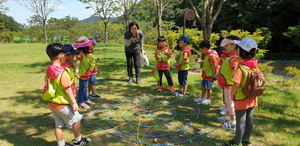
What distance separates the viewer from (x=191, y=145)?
304 cm

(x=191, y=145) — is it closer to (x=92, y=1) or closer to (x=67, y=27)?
(x=92, y=1)

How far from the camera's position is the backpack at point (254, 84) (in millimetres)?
2555

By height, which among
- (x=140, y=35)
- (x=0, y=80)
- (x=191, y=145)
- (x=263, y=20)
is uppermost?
(x=263, y=20)

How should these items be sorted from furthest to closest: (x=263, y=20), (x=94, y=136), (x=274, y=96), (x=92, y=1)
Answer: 1. (x=92, y=1)
2. (x=263, y=20)
3. (x=274, y=96)
4. (x=94, y=136)

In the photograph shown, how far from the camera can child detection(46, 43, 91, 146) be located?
8.25ft

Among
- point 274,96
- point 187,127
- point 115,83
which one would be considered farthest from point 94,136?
point 274,96

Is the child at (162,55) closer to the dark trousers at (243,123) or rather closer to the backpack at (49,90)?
the dark trousers at (243,123)

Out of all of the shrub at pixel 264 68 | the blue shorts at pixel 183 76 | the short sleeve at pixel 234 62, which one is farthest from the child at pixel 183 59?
the shrub at pixel 264 68

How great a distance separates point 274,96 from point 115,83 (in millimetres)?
4643

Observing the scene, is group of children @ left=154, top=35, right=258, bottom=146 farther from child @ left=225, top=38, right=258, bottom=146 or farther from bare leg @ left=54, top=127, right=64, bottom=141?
bare leg @ left=54, top=127, right=64, bottom=141

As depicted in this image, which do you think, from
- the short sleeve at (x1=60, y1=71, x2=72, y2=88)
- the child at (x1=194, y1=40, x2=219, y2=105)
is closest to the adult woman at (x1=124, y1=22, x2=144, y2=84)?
the child at (x1=194, y1=40, x2=219, y2=105)

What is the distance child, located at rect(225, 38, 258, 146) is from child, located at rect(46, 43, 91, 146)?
7.12 ft

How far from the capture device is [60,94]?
2.62m

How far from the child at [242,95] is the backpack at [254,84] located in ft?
0.18
